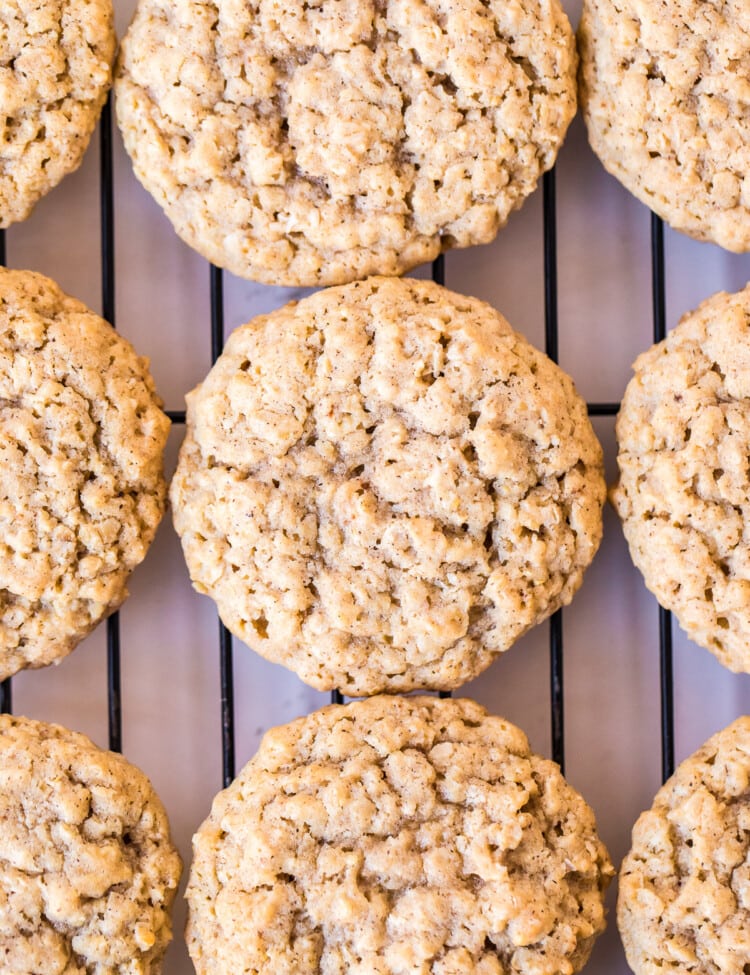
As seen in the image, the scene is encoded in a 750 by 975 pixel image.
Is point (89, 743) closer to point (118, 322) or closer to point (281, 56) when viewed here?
point (118, 322)

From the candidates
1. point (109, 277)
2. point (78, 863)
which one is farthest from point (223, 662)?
point (109, 277)

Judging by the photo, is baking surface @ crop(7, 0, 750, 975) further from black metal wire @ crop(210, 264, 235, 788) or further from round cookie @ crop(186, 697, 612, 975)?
round cookie @ crop(186, 697, 612, 975)

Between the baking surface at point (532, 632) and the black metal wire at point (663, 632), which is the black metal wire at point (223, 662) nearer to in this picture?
the baking surface at point (532, 632)

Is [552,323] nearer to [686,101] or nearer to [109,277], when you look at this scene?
[686,101]

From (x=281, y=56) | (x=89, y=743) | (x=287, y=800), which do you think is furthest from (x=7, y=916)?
(x=281, y=56)

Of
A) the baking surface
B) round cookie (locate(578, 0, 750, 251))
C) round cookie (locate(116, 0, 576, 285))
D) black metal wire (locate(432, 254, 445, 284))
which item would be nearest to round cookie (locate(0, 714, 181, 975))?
the baking surface
